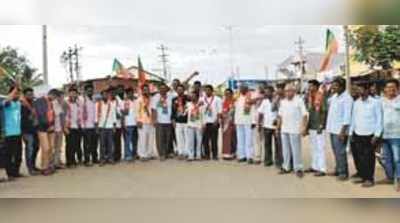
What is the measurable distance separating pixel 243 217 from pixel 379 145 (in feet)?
6.73

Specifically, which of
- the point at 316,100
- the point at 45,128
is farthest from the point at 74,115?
the point at 316,100

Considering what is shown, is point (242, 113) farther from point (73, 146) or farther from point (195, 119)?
point (73, 146)

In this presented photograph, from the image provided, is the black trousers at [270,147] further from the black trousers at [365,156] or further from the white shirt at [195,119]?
the black trousers at [365,156]

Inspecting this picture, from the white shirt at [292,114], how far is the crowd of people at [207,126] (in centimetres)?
1

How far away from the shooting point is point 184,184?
19.4 ft

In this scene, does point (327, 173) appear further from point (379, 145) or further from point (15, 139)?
point (15, 139)

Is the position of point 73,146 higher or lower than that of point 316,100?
lower

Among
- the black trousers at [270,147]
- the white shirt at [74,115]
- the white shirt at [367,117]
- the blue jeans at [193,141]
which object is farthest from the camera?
the blue jeans at [193,141]

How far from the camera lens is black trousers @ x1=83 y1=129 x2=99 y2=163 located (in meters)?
7.31

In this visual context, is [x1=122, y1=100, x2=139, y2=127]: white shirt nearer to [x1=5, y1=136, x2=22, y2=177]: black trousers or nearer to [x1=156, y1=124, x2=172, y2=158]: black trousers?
[x1=156, y1=124, x2=172, y2=158]: black trousers

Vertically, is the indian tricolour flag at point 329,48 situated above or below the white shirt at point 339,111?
above

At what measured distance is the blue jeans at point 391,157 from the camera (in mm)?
5441

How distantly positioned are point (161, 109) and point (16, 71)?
6.53 feet

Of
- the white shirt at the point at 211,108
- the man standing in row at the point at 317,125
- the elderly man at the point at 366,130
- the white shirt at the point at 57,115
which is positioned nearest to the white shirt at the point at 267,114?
the man standing in row at the point at 317,125
